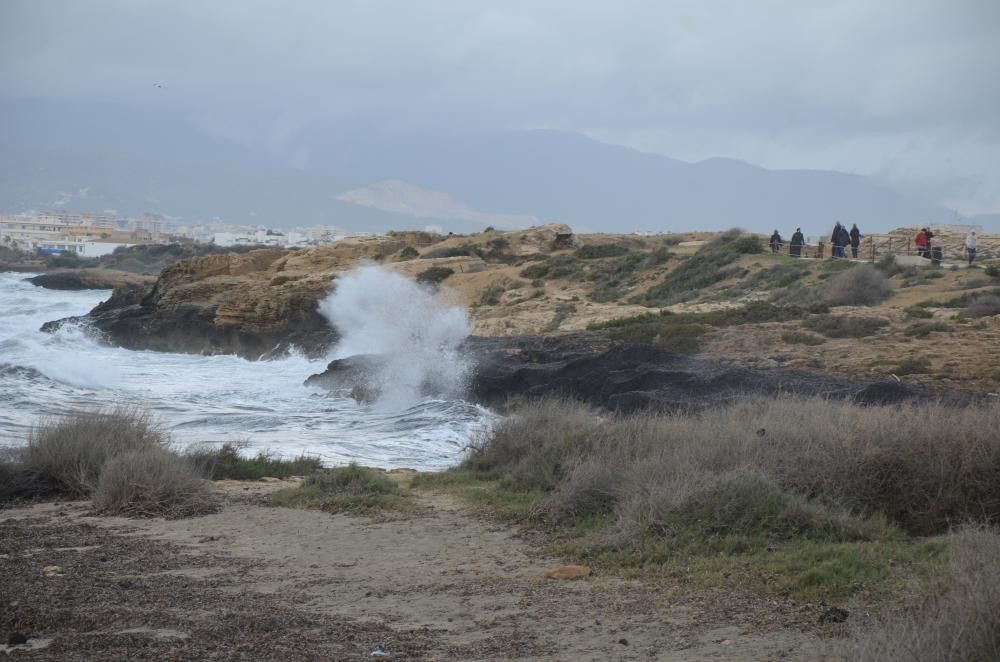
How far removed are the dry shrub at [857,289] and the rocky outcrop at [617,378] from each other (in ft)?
22.5

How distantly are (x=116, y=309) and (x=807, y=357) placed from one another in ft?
116

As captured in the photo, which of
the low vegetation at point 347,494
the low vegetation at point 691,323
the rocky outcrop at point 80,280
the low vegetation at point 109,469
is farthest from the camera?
the rocky outcrop at point 80,280

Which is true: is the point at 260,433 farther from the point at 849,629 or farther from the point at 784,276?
the point at 784,276

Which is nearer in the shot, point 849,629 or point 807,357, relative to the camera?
point 849,629

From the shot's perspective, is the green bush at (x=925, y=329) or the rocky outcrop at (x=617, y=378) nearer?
the rocky outcrop at (x=617, y=378)

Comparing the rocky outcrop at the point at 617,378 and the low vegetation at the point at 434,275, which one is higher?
the low vegetation at the point at 434,275

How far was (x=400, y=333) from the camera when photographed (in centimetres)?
3116

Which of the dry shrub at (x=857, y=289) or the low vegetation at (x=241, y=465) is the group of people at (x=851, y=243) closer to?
the dry shrub at (x=857, y=289)

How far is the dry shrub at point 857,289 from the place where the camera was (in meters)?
28.8

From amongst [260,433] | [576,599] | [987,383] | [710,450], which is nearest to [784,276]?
[987,383]

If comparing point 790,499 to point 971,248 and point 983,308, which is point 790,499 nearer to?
point 983,308

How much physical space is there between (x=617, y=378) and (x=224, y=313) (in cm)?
2367

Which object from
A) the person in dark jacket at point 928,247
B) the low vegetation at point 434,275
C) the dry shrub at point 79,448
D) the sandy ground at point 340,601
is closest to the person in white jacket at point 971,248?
the person in dark jacket at point 928,247

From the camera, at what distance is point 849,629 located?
19.8ft
